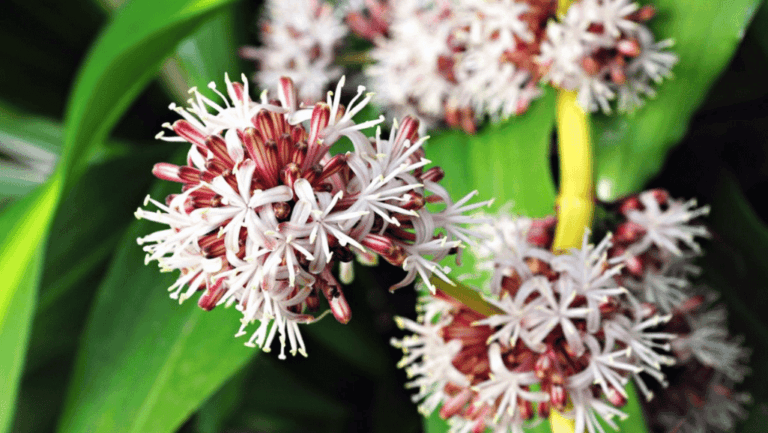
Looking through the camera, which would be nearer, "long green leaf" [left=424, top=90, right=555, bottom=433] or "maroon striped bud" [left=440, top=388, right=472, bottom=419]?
"maroon striped bud" [left=440, top=388, right=472, bottom=419]

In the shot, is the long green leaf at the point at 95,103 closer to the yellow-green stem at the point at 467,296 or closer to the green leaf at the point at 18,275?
the green leaf at the point at 18,275

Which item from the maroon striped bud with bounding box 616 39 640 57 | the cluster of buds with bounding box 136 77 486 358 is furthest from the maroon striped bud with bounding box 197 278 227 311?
the maroon striped bud with bounding box 616 39 640 57

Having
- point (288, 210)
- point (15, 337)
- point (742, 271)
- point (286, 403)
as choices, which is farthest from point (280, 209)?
point (286, 403)

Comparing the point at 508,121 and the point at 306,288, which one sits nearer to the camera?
the point at 306,288

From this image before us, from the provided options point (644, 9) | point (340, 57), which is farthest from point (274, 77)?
point (644, 9)

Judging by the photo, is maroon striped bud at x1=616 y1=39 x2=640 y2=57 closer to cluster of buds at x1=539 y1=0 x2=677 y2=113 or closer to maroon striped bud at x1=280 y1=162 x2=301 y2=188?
cluster of buds at x1=539 y1=0 x2=677 y2=113

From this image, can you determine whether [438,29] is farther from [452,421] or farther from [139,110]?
[139,110]
